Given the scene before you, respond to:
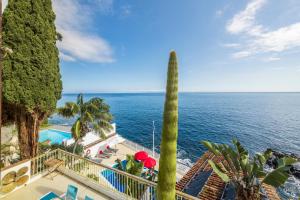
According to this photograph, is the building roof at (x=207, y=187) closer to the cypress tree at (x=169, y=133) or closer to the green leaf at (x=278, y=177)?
the green leaf at (x=278, y=177)

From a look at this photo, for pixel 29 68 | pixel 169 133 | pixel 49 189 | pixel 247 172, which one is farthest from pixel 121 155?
pixel 169 133

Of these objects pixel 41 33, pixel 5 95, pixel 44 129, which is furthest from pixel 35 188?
pixel 44 129

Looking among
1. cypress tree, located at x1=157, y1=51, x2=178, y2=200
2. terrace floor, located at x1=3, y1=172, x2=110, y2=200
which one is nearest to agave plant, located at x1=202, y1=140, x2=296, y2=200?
cypress tree, located at x1=157, y1=51, x2=178, y2=200

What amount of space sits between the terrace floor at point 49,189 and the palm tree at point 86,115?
7.93 metres

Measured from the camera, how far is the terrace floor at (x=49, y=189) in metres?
6.89

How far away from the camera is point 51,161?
8500mm

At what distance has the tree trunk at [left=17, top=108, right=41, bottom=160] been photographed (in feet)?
29.6

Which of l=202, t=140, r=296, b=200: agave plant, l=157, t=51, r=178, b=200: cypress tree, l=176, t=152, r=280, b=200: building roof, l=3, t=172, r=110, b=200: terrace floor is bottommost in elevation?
l=176, t=152, r=280, b=200: building roof

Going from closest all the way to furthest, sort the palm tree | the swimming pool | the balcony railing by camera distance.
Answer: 1. the balcony railing
2. the palm tree
3. the swimming pool

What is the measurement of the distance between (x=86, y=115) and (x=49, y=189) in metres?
9.49

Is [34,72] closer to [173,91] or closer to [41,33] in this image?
[41,33]

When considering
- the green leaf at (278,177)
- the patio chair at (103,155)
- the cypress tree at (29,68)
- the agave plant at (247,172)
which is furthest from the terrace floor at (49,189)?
the patio chair at (103,155)

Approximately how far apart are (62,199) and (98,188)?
1.52m

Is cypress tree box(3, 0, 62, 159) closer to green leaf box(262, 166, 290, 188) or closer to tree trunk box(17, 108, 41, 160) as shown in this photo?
tree trunk box(17, 108, 41, 160)
